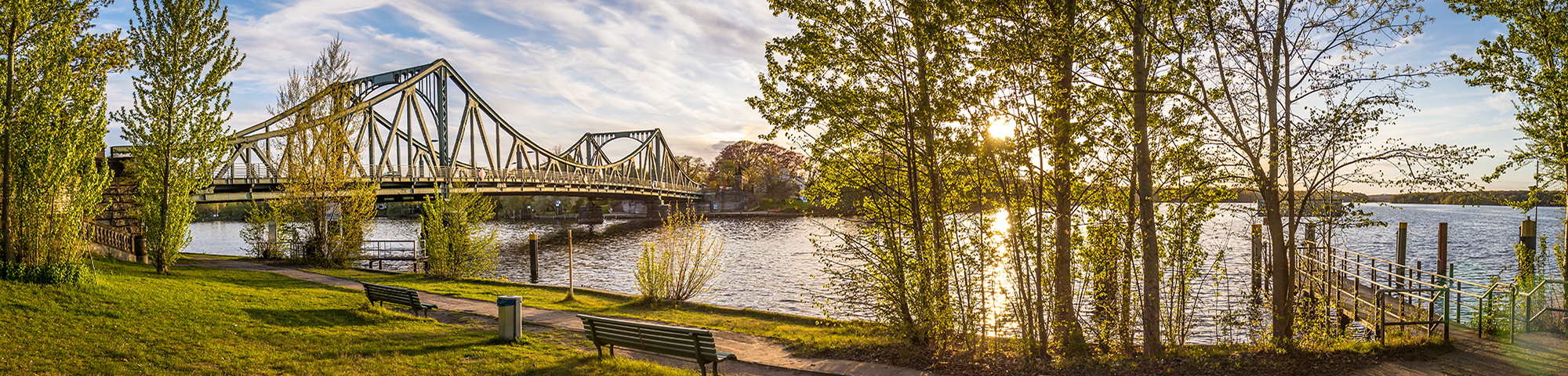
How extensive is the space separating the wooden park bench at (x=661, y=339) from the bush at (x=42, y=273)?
8823mm

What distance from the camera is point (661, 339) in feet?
28.5


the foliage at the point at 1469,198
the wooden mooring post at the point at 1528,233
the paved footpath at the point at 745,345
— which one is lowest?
the paved footpath at the point at 745,345

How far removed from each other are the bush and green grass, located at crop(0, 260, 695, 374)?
24 centimetres

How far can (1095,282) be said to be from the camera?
9617 millimetres

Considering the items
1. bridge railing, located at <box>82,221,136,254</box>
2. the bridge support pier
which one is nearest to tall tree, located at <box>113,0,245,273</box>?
bridge railing, located at <box>82,221,136,254</box>

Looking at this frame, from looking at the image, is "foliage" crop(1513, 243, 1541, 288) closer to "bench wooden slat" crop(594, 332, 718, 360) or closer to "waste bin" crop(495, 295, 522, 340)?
"bench wooden slat" crop(594, 332, 718, 360)

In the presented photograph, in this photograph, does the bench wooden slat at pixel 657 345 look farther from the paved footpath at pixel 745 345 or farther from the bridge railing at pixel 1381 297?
the bridge railing at pixel 1381 297

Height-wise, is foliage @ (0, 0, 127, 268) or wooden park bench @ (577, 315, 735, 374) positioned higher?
foliage @ (0, 0, 127, 268)

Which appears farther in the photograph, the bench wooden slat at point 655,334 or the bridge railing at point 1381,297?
the bridge railing at point 1381,297

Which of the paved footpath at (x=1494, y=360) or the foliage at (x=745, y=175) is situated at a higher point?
the foliage at (x=745, y=175)

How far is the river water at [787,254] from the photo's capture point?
18969mm

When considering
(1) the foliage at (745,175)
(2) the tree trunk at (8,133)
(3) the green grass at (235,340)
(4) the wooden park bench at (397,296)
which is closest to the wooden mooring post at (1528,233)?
(3) the green grass at (235,340)

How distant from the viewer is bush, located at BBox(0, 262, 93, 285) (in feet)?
37.2

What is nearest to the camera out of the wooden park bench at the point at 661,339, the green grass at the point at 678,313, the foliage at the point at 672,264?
the wooden park bench at the point at 661,339
